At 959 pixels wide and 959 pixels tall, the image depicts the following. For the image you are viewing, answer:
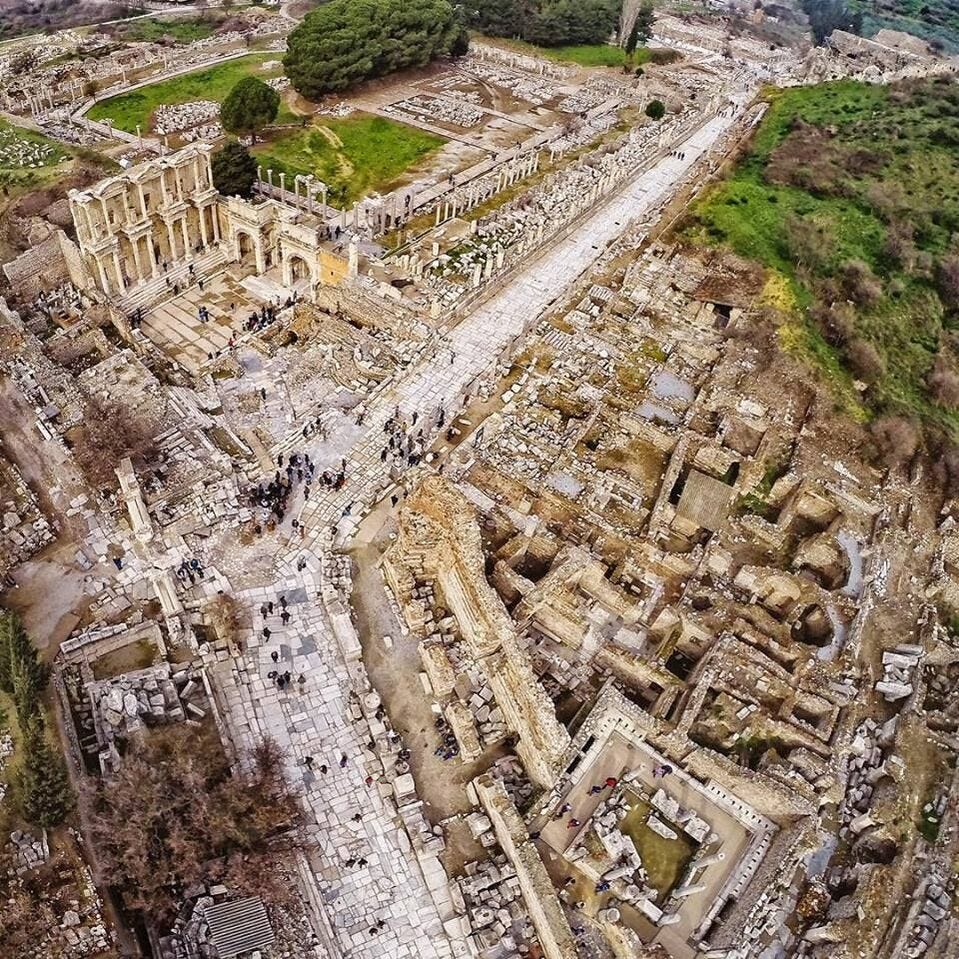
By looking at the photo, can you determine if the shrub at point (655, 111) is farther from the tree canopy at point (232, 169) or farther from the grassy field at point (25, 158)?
the grassy field at point (25, 158)

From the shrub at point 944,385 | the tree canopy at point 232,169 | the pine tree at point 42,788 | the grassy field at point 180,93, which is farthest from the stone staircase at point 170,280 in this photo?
the shrub at point 944,385

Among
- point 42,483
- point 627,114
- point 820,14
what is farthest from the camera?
point 820,14

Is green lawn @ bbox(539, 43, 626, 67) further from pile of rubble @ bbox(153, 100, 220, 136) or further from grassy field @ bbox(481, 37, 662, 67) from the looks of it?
pile of rubble @ bbox(153, 100, 220, 136)

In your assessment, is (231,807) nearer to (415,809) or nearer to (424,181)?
(415,809)

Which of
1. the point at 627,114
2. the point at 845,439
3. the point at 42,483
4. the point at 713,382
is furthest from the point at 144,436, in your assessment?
the point at 627,114

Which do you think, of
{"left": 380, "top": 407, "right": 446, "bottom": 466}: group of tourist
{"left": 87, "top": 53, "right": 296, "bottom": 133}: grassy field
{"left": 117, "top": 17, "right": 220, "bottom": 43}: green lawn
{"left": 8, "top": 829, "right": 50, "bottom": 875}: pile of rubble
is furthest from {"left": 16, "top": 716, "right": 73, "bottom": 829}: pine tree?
{"left": 117, "top": 17, "right": 220, "bottom": 43}: green lawn

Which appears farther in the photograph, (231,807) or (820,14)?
(820,14)

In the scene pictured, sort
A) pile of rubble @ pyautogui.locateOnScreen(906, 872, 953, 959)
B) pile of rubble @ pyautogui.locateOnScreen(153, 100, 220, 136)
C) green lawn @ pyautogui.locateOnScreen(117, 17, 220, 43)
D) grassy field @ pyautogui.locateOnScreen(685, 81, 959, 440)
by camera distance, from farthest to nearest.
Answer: green lawn @ pyautogui.locateOnScreen(117, 17, 220, 43) → pile of rubble @ pyautogui.locateOnScreen(153, 100, 220, 136) → grassy field @ pyautogui.locateOnScreen(685, 81, 959, 440) → pile of rubble @ pyautogui.locateOnScreen(906, 872, 953, 959)
